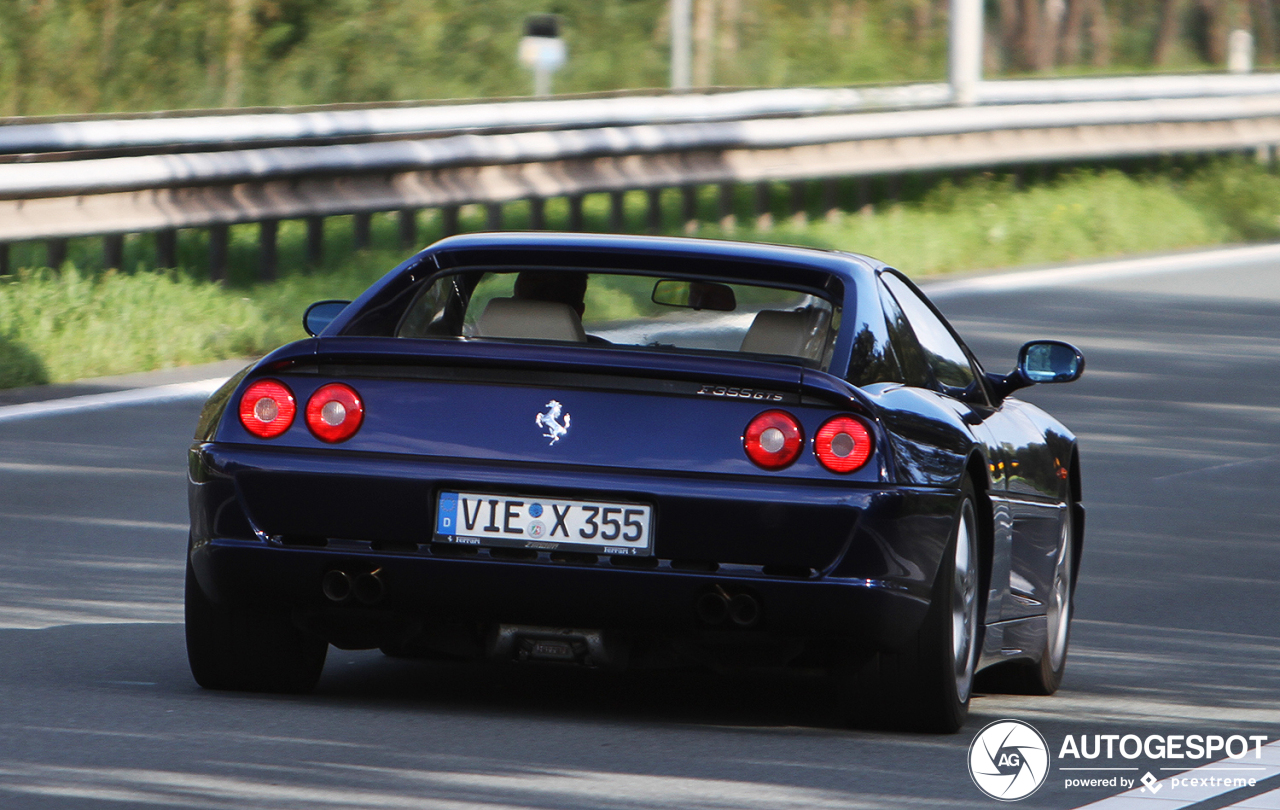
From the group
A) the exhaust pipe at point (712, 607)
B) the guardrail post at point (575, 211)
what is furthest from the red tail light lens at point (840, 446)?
the guardrail post at point (575, 211)

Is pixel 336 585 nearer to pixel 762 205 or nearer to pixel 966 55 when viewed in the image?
pixel 762 205

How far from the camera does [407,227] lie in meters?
17.5

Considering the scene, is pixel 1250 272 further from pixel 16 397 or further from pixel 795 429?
pixel 795 429

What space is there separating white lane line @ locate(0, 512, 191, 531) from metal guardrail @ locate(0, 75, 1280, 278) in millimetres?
4465

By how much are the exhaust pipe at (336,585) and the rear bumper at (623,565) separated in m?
0.02

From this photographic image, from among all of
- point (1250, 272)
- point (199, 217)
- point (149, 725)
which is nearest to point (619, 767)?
point (149, 725)

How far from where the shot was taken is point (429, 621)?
6.04 meters

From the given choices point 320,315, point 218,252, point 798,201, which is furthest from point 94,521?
point 798,201

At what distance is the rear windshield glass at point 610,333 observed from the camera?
6.48 metres

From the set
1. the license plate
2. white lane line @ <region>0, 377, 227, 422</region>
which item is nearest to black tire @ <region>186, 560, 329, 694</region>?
the license plate

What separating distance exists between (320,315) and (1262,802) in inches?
121

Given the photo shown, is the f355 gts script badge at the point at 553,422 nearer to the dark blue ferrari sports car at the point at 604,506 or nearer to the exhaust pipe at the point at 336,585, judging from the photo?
the dark blue ferrari sports car at the point at 604,506

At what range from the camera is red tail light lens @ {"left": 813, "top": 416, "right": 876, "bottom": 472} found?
19.1 feet

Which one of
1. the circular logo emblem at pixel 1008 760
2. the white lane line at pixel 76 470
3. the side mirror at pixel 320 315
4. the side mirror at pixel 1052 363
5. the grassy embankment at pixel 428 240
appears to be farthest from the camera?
the grassy embankment at pixel 428 240
